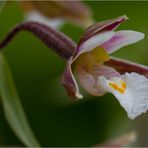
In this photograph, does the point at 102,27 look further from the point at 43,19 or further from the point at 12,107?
the point at 43,19

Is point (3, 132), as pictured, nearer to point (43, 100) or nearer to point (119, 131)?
point (43, 100)

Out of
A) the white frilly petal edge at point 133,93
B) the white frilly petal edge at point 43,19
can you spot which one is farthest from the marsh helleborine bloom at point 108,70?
the white frilly petal edge at point 43,19

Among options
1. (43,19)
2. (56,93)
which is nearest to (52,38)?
(43,19)

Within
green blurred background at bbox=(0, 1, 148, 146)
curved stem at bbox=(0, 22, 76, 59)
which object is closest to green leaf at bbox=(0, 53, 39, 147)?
curved stem at bbox=(0, 22, 76, 59)

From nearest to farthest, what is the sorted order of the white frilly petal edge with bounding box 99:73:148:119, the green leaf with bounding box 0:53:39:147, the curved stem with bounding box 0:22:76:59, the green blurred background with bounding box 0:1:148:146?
the white frilly petal edge with bounding box 99:73:148:119
the curved stem with bounding box 0:22:76:59
the green leaf with bounding box 0:53:39:147
the green blurred background with bounding box 0:1:148:146

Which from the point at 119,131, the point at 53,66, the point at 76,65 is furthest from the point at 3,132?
the point at 76,65

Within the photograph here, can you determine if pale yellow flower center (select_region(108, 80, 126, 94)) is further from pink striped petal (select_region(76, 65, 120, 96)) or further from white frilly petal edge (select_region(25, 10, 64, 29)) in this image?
white frilly petal edge (select_region(25, 10, 64, 29))
